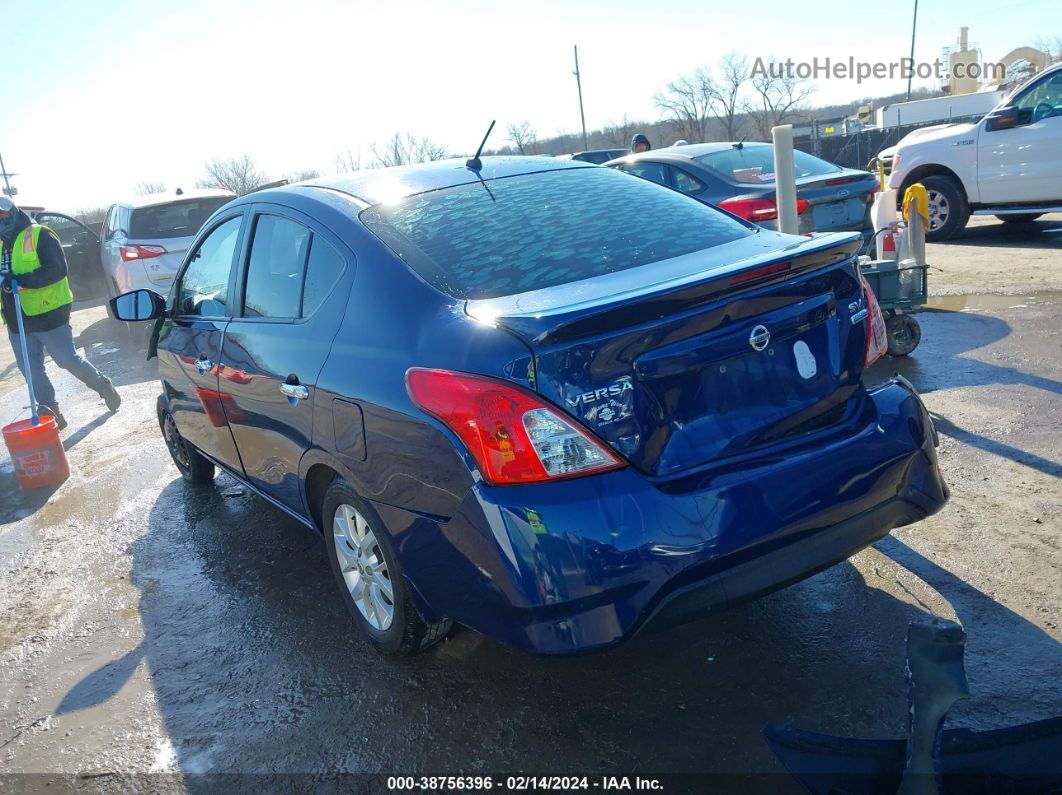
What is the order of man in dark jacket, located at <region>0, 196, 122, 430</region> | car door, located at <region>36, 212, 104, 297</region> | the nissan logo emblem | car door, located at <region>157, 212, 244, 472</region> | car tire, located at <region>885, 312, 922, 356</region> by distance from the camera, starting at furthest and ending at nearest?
car door, located at <region>36, 212, 104, 297</region> → man in dark jacket, located at <region>0, 196, 122, 430</region> → car tire, located at <region>885, 312, 922, 356</region> → car door, located at <region>157, 212, 244, 472</region> → the nissan logo emblem

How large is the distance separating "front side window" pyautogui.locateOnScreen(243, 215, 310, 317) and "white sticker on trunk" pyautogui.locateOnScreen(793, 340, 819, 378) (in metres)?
1.80

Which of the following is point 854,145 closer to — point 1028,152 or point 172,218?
point 1028,152

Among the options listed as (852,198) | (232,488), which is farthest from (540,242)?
(852,198)

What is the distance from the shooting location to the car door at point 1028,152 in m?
10.0

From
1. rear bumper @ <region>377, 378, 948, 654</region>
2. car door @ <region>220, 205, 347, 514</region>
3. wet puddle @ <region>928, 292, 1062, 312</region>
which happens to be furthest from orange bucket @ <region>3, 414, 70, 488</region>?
wet puddle @ <region>928, 292, 1062, 312</region>

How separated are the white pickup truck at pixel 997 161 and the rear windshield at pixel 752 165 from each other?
3256 mm

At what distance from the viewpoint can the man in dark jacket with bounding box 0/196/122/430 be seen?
23.2 ft

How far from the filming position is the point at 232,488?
18.1 feet

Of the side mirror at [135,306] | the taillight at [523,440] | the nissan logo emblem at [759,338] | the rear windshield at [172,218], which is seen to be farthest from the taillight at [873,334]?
the rear windshield at [172,218]

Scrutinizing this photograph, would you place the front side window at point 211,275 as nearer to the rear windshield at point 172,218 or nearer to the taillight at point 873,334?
the taillight at point 873,334

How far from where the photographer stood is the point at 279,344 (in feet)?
11.0

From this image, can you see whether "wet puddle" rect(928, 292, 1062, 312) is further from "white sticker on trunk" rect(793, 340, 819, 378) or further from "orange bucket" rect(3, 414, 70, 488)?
"orange bucket" rect(3, 414, 70, 488)

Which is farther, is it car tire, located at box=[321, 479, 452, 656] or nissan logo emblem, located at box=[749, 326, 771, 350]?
car tire, located at box=[321, 479, 452, 656]

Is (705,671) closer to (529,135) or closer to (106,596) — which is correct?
(106,596)
